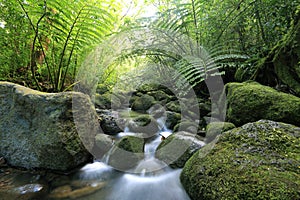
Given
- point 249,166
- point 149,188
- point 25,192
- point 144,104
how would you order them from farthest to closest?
point 144,104 < point 149,188 < point 25,192 < point 249,166

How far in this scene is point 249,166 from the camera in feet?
3.96

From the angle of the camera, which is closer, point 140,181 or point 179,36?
point 140,181

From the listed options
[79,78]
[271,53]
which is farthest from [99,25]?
[271,53]

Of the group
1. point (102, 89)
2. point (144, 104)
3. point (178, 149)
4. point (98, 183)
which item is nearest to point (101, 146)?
point (98, 183)

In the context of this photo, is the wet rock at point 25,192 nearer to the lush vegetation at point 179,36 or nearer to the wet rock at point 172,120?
the lush vegetation at point 179,36

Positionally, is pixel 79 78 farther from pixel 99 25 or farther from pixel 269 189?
pixel 269 189

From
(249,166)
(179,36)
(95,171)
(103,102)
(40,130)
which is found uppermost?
(179,36)

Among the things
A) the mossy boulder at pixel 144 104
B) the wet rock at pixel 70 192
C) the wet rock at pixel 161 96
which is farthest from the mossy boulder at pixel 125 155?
the wet rock at pixel 161 96

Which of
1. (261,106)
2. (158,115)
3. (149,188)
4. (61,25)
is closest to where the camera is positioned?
(149,188)

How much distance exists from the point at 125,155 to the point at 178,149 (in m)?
0.61

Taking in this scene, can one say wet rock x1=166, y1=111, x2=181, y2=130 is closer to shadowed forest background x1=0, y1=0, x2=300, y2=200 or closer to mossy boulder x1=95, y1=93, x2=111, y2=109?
shadowed forest background x1=0, y1=0, x2=300, y2=200

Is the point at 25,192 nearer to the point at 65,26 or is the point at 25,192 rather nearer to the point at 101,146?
the point at 101,146

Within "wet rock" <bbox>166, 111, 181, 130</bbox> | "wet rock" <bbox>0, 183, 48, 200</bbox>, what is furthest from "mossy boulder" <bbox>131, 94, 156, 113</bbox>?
"wet rock" <bbox>0, 183, 48, 200</bbox>

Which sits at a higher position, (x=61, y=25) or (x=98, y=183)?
(x=61, y=25)
